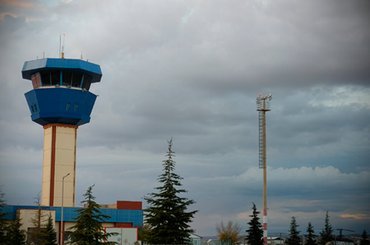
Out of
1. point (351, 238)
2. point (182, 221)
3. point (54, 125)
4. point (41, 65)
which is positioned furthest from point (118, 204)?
point (351, 238)

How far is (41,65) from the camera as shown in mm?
88875

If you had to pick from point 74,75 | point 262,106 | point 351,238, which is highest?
point 74,75

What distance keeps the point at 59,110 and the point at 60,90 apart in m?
2.81

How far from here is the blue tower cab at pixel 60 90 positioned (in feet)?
288

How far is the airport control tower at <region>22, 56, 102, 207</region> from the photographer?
88000 mm

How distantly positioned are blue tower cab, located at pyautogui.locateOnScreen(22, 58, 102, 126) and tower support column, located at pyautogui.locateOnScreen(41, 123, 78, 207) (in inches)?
60.2

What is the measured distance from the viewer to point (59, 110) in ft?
288

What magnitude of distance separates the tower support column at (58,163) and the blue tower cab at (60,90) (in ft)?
5.01

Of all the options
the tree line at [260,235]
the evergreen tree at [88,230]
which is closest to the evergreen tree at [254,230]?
the tree line at [260,235]

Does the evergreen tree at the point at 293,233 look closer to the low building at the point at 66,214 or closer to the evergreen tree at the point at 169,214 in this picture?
the low building at the point at 66,214

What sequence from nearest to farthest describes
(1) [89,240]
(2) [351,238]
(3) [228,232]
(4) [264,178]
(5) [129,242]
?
(1) [89,240] → (4) [264,178] → (5) [129,242] → (3) [228,232] → (2) [351,238]

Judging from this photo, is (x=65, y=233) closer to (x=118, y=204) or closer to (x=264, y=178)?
(x=118, y=204)

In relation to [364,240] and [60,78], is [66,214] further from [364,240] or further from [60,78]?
[364,240]

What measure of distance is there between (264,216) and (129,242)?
68.3ft
